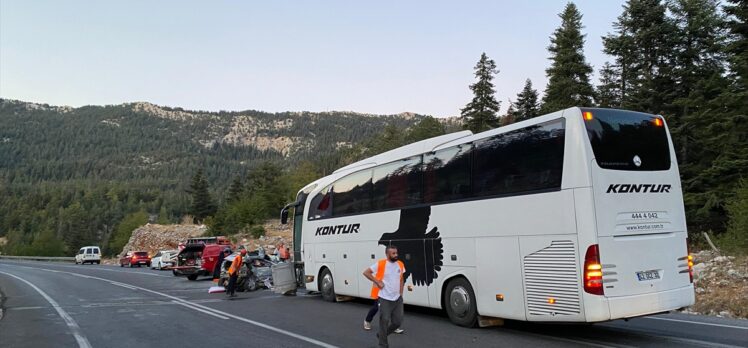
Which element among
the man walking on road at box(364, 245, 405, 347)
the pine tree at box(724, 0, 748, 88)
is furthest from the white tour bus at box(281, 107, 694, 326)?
the pine tree at box(724, 0, 748, 88)

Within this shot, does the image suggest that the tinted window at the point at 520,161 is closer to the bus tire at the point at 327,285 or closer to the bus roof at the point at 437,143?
the bus roof at the point at 437,143

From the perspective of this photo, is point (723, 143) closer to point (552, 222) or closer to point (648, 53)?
point (648, 53)

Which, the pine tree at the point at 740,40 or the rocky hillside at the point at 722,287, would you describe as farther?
the pine tree at the point at 740,40

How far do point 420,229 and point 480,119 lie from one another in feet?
153

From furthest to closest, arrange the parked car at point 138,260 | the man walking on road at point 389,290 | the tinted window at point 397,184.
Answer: the parked car at point 138,260 < the tinted window at point 397,184 < the man walking on road at point 389,290

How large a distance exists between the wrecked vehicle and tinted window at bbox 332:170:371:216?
6.57 m

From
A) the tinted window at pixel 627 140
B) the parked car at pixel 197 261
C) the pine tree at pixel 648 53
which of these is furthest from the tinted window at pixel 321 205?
the pine tree at pixel 648 53

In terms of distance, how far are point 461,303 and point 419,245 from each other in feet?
5.60

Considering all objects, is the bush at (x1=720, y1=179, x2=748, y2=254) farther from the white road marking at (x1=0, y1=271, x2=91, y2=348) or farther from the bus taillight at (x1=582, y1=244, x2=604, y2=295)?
the white road marking at (x1=0, y1=271, x2=91, y2=348)

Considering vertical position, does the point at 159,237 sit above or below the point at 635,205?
above

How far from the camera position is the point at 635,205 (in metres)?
8.20

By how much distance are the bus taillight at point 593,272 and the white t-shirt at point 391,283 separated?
281 cm

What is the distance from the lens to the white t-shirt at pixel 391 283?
27.5ft

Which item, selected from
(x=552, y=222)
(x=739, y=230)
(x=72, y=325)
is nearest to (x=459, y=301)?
(x=552, y=222)
